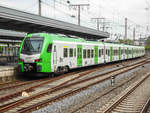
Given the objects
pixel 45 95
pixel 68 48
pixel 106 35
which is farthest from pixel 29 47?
pixel 106 35

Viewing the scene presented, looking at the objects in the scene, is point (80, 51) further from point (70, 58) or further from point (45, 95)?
point (45, 95)

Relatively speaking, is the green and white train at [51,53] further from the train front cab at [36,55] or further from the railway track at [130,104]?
the railway track at [130,104]

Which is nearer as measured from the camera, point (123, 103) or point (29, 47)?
point (123, 103)

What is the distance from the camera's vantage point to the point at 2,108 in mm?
7391

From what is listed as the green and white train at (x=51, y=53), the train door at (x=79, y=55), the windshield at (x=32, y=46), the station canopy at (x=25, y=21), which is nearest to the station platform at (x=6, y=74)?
the green and white train at (x=51, y=53)

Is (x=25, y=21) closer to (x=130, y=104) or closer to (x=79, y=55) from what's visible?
(x=79, y=55)

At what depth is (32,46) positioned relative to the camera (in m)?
14.5

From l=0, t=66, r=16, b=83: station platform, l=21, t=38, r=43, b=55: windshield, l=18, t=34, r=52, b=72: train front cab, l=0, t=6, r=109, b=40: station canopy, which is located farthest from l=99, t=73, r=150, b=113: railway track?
l=0, t=6, r=109, b=40: station canopy

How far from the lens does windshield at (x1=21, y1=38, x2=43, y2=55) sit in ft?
46.9

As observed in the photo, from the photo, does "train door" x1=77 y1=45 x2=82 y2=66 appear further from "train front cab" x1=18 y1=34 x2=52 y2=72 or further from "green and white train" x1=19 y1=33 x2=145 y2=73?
"train front cab" x1=18 y1=34 x2=52 y2=72

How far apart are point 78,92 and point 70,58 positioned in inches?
269

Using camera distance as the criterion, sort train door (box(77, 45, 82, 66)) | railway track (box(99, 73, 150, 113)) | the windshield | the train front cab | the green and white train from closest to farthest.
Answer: railway track (box(99, 73, 150, 113)) → the train front cab → the green and white train → the windshield → train door (box(77, 45, 82, 66))

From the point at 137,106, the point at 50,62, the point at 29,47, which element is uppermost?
the point at 29,47

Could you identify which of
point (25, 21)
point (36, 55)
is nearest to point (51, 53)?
point (36, 55)
